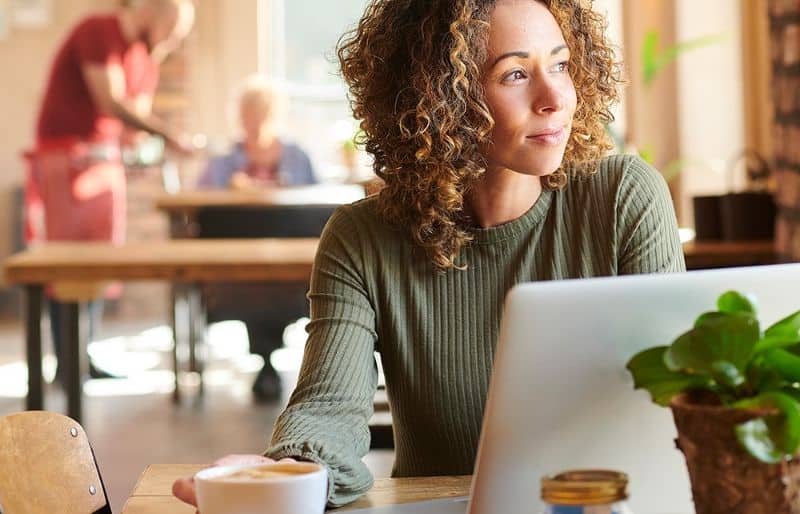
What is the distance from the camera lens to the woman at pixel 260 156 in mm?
5539

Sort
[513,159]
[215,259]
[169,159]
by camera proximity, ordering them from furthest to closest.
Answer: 1. [169,159]
2. [215,259]
3. [513,159]

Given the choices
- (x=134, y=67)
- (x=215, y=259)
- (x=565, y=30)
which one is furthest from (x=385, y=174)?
(x=134, y=67)

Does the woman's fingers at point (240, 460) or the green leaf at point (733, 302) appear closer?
the green leaf at point (733, 302)

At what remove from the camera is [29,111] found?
25.6ft

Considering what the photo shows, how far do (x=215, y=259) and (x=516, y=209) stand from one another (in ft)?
6.24

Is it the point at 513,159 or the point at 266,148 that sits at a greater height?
the point at 266,148

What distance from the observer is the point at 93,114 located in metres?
5.31

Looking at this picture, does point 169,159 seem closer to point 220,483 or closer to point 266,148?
point 266,148

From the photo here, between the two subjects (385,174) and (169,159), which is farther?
(169,159)

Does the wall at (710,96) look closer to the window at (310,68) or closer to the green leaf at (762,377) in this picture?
the window at (310,68)

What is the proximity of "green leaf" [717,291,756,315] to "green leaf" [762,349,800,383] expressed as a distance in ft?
0.12

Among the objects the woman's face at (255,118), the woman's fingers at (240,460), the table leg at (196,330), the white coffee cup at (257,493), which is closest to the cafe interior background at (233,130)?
the table leg at (196,330)

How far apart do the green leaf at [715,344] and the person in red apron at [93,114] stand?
14.6 feet

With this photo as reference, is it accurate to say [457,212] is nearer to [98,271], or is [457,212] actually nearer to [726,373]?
[726,373]
